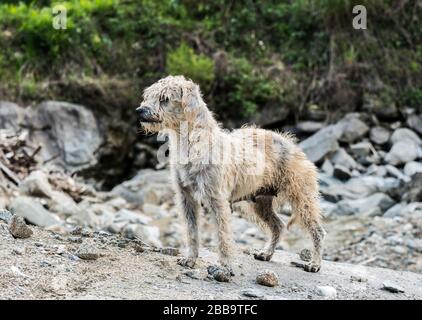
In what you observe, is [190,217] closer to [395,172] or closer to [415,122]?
[395,172]

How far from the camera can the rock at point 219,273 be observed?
7234 mm

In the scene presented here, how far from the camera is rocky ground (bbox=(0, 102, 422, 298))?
12117mm

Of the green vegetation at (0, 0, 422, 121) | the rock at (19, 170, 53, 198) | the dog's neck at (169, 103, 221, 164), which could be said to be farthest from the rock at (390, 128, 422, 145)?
the dog's neck at (169, 103, 221, 164)

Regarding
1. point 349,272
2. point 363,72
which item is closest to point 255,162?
point 349,272

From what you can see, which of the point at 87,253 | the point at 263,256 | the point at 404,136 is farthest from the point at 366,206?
the point at 87,253

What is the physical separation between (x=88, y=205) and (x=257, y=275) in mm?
8160

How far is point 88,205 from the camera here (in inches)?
592

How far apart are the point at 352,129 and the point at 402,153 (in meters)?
1.60

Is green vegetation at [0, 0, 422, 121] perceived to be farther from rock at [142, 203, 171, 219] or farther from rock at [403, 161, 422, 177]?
rock at [142, 203, 171, 219]

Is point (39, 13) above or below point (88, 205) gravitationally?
above

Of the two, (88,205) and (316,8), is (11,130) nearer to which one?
(88,205)

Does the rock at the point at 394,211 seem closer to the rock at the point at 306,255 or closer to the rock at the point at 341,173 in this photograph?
the rock at the point at 341,173

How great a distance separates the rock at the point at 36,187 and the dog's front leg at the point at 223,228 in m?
7.35

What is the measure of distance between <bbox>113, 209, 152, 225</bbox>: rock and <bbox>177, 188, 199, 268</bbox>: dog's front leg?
20.9ft
